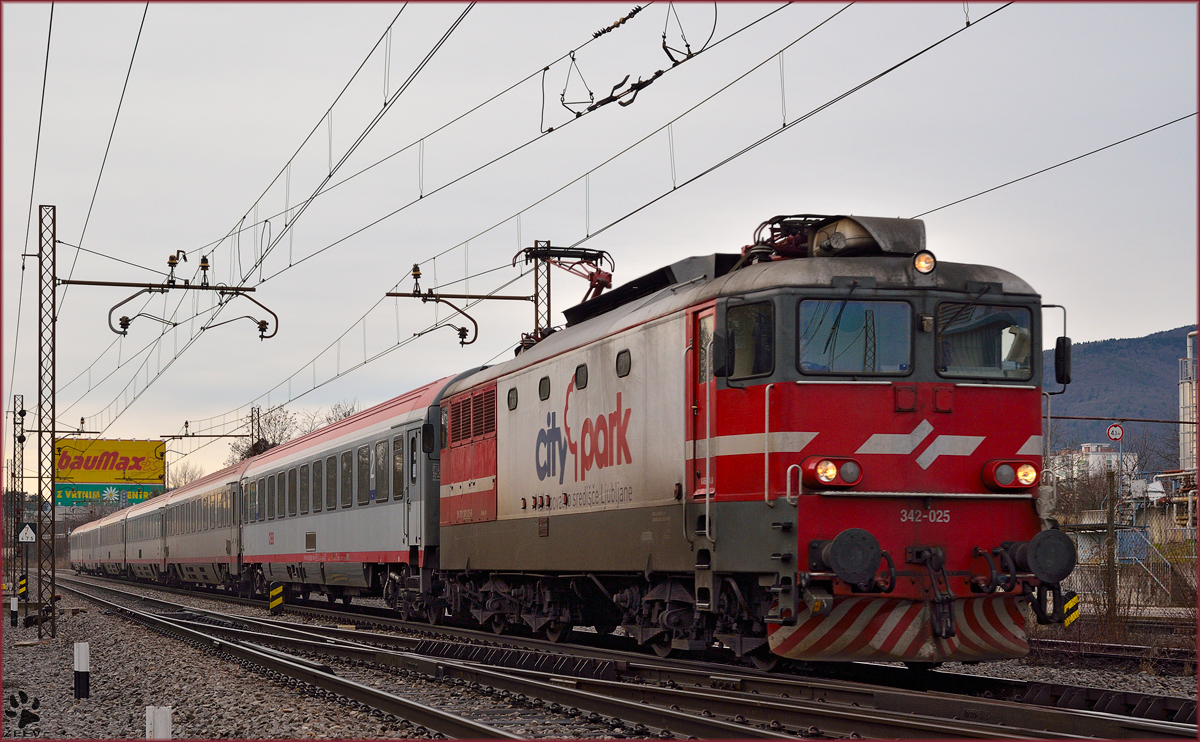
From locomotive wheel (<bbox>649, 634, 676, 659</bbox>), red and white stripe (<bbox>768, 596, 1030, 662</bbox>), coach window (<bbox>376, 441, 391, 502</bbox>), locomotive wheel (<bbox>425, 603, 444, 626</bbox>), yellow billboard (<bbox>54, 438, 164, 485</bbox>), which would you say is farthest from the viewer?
yellow billboard (<bbox>54, 438, 164, 485</bbox>)

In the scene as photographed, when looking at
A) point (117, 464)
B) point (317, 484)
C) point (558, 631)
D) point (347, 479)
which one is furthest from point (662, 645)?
point (117, 464)

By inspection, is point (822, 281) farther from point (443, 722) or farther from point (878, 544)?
point (443, 722)

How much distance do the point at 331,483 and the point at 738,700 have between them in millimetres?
17319

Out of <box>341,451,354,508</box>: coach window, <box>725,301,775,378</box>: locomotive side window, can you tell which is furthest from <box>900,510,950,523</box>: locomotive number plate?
<box>341,451,354,508</box>: coach window

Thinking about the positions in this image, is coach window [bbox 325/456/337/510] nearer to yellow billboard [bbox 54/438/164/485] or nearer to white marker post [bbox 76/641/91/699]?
white marker post [bbox 76/641/91/699]

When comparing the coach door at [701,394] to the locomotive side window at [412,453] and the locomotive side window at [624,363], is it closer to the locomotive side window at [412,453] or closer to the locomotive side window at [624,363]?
the locomotive side window at [624,363]

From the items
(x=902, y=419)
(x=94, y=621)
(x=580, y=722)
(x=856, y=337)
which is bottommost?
(x=94, y=621)

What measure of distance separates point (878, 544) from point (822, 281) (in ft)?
7.86

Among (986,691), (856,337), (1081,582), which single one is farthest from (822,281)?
(1081,582)

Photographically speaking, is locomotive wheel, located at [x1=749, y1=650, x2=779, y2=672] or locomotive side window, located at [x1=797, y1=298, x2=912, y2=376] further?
locomotive wheel, located at [x1=749, y1=650, x2=779, y2=672]

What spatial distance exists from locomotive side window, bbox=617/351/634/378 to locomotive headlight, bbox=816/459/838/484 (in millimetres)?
2990

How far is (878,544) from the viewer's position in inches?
403

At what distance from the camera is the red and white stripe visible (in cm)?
1045

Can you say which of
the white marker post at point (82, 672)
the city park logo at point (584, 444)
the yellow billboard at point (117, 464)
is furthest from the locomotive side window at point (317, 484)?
the yellow billboard at point (117, 464)
